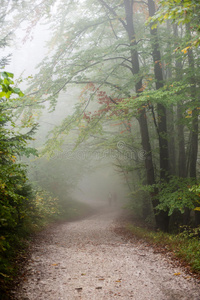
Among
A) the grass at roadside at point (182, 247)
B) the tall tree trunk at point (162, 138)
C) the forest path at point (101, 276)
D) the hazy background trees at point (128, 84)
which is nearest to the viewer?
the forest path at point (101, 276)

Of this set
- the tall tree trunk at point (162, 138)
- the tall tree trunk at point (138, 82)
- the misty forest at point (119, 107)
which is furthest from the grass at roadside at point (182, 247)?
the tall tree trunk at point (138, 82)

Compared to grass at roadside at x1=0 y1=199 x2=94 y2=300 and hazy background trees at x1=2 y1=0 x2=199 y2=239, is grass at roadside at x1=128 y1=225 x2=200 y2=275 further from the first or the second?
grass at roadside at x1=0 y1=199 x2=94 y2=300

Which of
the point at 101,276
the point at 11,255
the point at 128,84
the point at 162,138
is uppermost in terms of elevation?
the point at 128,84

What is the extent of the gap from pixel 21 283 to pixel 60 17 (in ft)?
34.6

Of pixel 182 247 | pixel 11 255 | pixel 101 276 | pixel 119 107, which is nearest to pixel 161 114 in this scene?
pixel 119 107

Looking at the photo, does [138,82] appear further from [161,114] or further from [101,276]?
[101,276]

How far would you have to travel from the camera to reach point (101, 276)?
4.58 metres

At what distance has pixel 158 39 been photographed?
26.0 ft

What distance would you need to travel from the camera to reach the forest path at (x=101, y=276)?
3.78 m

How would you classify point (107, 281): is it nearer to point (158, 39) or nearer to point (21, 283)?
point (21, 283)

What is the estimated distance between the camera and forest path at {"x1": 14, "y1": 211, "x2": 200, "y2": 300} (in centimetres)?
378

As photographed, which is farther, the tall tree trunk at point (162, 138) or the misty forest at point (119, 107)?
the tall tree trunk at point (162, 138)

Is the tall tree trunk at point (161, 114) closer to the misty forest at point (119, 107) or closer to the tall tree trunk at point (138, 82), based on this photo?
the misty forest at point (119, 107)

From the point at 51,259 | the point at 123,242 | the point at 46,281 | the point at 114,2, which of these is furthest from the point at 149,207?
the point at 114,2
